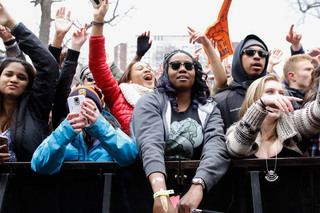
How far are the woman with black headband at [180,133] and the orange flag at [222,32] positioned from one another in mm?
1541

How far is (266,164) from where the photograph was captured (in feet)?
6.71

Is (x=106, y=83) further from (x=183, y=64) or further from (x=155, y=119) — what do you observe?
(x=155, y=119)

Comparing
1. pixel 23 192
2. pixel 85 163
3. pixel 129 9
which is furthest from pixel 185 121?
pixel 129 9

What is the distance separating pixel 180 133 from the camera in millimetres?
2270

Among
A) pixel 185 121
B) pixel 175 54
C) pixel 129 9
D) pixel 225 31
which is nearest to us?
pixel 185 121

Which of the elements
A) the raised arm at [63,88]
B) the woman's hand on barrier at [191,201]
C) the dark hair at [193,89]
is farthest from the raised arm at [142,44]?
the woman's hand on barrier at [191,201]

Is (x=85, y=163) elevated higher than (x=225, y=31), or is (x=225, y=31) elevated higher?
(x=225, y=31)

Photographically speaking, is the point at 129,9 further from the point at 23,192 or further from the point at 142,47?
the point at 23,192

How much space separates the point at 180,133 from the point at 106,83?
4.25ft

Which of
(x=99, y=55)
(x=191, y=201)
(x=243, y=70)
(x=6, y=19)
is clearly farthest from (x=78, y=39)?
(x=191, y=201)

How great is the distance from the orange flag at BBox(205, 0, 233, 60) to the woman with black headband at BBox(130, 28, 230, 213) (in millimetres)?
1541

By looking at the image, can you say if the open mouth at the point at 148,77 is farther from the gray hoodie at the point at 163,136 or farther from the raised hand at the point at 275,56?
the raised hand at the point at 275,56

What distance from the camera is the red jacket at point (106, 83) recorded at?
3.10 m

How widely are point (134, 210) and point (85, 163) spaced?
50cm
